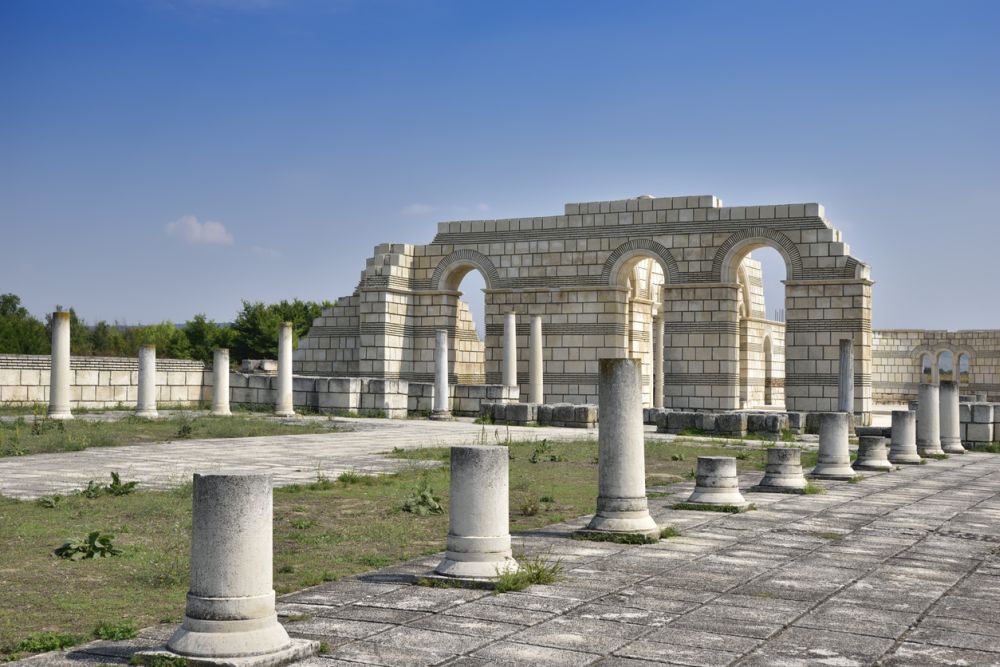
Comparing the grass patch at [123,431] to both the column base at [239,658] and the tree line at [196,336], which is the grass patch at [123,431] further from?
the tree line at [196,336]

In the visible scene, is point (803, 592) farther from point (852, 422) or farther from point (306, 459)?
point (852, 422)

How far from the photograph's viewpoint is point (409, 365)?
102 ft

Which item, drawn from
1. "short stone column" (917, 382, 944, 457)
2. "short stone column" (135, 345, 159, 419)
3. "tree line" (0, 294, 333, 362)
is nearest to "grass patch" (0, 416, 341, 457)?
"short stone column" (135, 345, 159, 419)

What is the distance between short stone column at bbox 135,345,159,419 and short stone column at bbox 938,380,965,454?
47.1 feet

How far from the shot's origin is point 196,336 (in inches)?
2250

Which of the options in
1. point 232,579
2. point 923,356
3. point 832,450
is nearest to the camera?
point 232,579

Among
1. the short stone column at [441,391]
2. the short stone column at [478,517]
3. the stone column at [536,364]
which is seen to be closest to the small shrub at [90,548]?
the short stone column at [478,517]

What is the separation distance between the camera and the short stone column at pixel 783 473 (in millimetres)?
11891

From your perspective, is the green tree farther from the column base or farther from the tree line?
the column base

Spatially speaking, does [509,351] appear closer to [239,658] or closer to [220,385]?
[220,385]

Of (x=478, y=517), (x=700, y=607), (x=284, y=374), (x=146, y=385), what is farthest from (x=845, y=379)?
(x=700, y=607)

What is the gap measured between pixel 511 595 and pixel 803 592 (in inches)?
65.9

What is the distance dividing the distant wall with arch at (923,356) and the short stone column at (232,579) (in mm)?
40090

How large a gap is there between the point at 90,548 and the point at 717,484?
5.58 m
